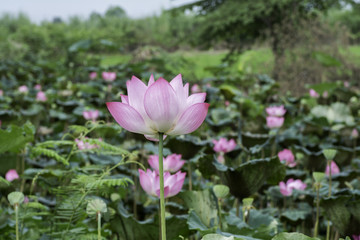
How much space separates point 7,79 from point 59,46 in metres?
3.28

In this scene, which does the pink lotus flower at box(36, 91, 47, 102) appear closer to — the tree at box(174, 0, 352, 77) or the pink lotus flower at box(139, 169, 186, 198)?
the pink lotus flower at box(139, 169, 186, 198)

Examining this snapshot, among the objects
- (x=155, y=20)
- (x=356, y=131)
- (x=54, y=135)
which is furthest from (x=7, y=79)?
(x=155, y=20)

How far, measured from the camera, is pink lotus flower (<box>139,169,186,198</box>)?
32.3 inches

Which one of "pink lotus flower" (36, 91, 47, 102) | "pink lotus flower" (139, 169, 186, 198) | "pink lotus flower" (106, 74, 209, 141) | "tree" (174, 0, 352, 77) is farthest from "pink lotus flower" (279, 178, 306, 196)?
"tree" (174, 0, 352, 77)

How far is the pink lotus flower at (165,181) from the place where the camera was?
2.69 feet

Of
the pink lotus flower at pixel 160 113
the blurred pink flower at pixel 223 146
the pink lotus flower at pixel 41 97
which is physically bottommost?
the blurred pink flower at pixel 223 146

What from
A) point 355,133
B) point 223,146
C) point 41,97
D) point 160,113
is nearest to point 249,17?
point 41,97

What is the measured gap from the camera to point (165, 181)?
85 centimetres

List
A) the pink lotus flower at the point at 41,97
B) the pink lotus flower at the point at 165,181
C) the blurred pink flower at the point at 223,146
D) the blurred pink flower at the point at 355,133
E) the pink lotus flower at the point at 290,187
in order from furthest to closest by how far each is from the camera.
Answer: the pink lotus flower at the point at 41,97 < the blurred pink flower at the point at 355,133 < the blurred pink flower at the point at 223,146 < the pink lotus flower at the point at 290,187 < the pink lotus flower at the point at 165,181

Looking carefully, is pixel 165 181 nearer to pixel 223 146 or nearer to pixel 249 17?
pixel 223 146

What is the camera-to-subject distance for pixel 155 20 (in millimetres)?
20734

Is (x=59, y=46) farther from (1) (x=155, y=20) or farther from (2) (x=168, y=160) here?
(1) (x=155, y=20)

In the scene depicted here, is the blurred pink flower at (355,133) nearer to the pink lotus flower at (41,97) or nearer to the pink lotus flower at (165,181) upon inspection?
the pink lotus flower at (165,181)

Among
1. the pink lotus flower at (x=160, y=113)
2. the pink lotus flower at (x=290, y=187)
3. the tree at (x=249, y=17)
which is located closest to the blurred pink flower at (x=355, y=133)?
the pink lotus flower at (x=290, y=187)
